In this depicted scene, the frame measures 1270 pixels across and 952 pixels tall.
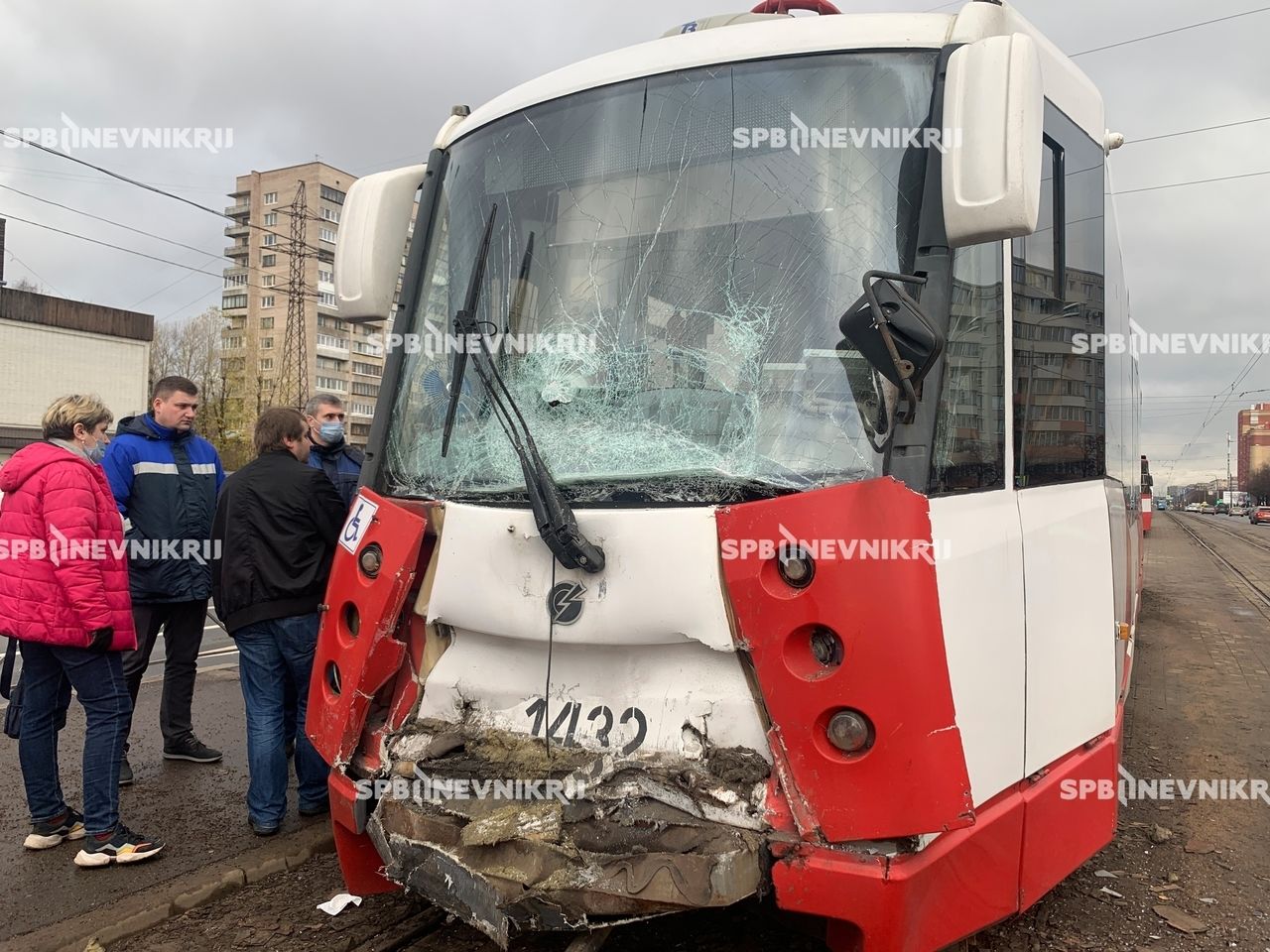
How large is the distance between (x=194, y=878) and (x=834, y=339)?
11.1 ft

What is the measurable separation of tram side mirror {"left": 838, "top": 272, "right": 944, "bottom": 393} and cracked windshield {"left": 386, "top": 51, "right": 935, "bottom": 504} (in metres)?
0.19

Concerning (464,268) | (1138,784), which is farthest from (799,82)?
(1138,784)

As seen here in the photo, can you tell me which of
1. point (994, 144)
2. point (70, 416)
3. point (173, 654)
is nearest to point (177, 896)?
point (173, 654)

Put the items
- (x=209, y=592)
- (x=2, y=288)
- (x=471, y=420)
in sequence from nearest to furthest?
1. (x=471, y=420)
2. (x=209, y=592)
3. (x=2, y=288)

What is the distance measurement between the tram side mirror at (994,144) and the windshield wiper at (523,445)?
1.35m

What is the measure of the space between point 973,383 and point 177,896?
358cm

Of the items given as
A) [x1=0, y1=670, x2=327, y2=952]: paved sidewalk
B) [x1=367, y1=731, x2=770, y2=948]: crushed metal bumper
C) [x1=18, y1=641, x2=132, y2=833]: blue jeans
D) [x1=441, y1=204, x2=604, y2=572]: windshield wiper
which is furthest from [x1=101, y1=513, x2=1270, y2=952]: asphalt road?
[x1=441, y1=204, x2=604, y2=572]: windshield wiper

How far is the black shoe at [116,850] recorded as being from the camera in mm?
4070

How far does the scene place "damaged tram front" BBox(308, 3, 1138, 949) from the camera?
255 centimetres

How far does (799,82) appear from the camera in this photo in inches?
122

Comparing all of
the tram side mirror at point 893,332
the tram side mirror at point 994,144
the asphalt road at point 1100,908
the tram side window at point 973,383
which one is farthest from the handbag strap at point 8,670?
the tram side mirror at point 994,144

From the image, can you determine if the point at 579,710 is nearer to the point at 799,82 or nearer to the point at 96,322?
the point at 799,82

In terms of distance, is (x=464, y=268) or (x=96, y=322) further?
(x=96, y=322)

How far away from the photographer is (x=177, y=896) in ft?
12.5
